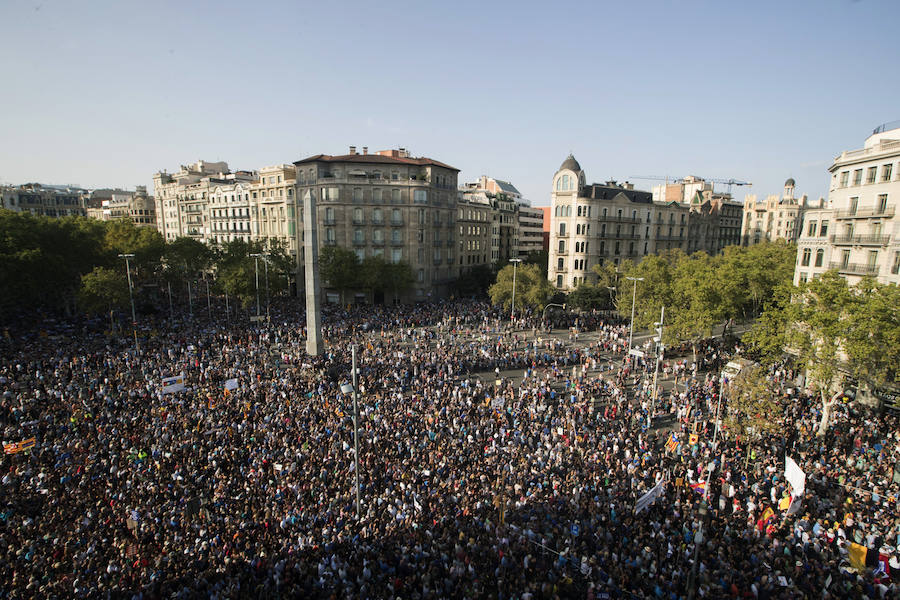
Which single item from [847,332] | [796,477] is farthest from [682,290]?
[796,477]

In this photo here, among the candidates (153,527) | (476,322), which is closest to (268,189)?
(476,322)

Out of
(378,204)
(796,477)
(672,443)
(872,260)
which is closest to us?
(796,477)

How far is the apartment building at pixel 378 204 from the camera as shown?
61.3m

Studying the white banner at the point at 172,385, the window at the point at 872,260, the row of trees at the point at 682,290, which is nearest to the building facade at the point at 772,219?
the row of trees at the point at 682,290

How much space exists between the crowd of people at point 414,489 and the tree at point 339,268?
24.2 m

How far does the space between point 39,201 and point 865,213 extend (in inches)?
5939

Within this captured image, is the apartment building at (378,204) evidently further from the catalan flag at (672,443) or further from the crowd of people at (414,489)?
the catalan flag at (672,443)

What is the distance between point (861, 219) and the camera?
30688 millimetres

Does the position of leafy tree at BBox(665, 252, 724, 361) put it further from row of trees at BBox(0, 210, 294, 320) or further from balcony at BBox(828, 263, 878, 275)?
row of trees at BBox(0, 210, 294, 320)

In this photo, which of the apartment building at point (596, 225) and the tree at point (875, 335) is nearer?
the tree at point (875, 335)

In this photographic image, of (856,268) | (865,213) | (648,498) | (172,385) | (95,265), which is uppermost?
(865,213)

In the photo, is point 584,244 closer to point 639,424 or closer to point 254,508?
point 639,424

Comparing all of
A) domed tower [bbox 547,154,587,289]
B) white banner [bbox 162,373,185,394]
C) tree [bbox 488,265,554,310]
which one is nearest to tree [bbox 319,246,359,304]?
tree [bbox 488,265,554,310]

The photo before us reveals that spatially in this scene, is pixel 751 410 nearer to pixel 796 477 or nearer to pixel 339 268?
pixel 796 477
